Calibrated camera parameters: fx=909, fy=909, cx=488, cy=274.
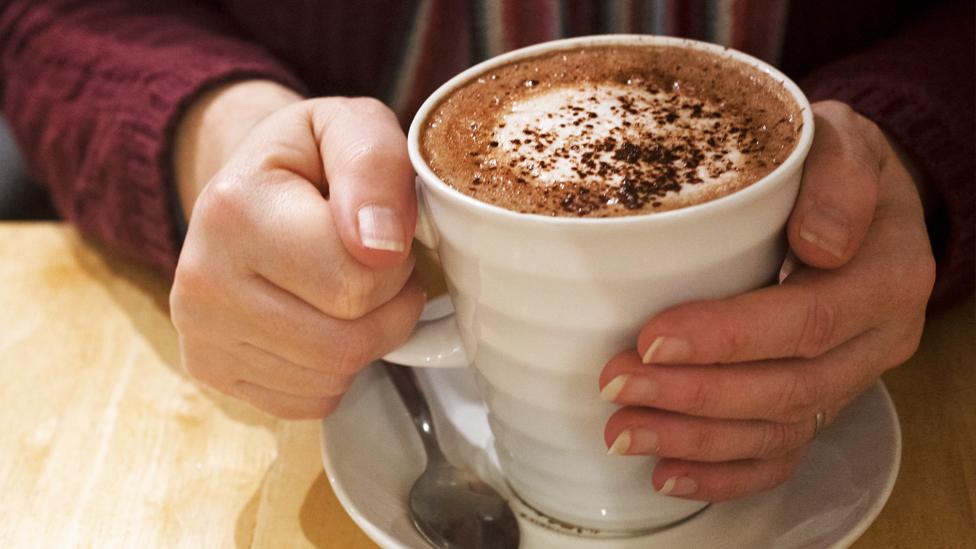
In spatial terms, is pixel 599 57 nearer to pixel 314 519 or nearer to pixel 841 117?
pixel 841 117

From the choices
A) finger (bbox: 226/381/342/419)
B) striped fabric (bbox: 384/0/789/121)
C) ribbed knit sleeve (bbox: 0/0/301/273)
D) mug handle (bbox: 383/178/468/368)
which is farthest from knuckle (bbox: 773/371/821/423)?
ribbed knit sleeve (bbox: 0/0/301/273)

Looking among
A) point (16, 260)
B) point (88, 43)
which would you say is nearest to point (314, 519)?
point (16, 260)

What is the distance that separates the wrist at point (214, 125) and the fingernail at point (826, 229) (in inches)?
20.2

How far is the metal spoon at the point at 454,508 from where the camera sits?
0.60 m

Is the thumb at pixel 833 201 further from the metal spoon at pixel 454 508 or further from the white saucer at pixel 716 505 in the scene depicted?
the metal spoon at pixel 454 508

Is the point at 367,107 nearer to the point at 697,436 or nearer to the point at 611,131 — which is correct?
the point at 611,131

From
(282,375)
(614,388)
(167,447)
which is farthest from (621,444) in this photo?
(167,447)

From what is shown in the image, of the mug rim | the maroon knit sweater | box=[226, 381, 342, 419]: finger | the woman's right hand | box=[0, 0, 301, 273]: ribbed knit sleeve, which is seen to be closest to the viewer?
the mug rim

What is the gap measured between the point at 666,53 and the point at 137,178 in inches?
21.8

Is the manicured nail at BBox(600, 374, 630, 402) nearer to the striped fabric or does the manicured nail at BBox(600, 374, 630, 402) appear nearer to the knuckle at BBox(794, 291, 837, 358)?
the knuckle at BBox(794, 291, 837, 358)

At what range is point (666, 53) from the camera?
2.11 ft

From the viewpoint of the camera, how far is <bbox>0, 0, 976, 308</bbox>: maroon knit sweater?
0.78 metres

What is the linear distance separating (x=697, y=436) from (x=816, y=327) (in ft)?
0.32

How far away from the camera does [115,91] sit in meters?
0.95
